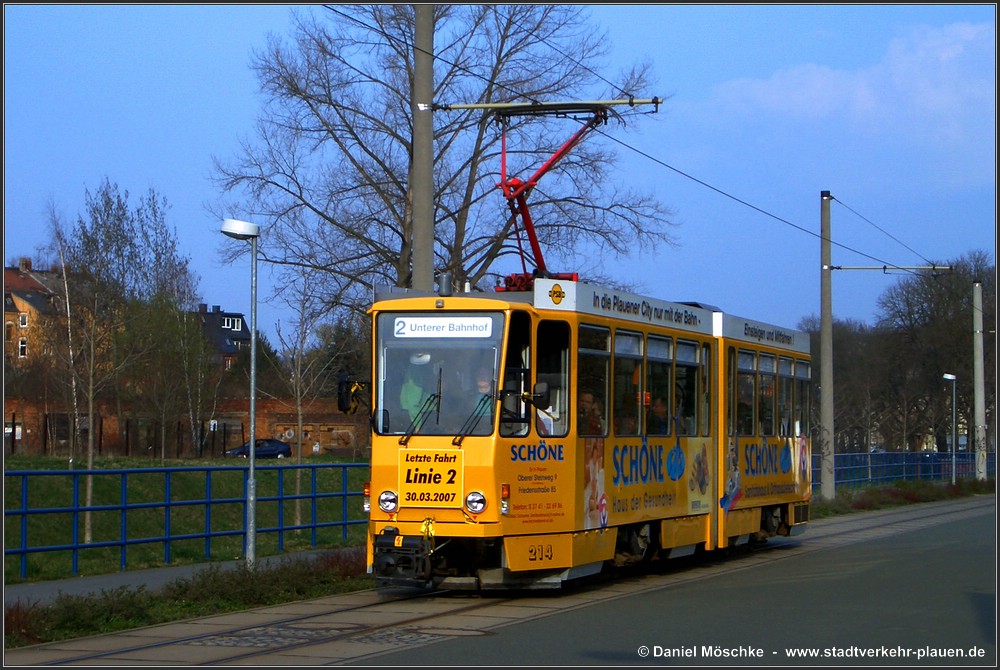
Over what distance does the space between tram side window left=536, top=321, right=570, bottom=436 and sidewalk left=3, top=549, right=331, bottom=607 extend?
3749 mm

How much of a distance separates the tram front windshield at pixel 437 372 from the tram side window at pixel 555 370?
0.62 metres

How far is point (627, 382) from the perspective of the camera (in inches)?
600

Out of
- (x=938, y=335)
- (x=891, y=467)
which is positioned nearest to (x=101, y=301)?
(x=891, y=467)

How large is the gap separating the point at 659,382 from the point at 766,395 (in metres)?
4.30

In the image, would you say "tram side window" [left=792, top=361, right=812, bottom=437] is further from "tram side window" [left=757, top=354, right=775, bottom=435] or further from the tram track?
the tram track

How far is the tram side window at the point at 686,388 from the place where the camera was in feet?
54.7

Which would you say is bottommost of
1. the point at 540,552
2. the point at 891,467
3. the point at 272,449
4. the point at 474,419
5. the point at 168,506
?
the point at 540,552

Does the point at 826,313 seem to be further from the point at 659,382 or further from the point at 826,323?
the point at 659,382

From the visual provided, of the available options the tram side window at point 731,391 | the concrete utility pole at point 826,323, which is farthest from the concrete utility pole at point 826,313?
the tram side window at point 731,391

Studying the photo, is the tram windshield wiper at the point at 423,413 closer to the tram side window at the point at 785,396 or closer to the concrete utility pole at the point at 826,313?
the tram side window at the point at 785,396

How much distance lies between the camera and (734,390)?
18422 millimetres

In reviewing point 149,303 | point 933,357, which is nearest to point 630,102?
point 149,303

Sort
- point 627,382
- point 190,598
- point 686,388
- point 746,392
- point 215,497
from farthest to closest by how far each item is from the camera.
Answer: point 215,497
point 746,392
point 686,388
point 627,382
point 190,598

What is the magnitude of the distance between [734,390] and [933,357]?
5164cm
